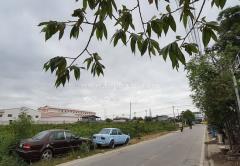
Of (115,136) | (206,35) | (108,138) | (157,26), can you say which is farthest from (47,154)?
(206,35)

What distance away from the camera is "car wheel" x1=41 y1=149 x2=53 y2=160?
Result: 52.4 feet

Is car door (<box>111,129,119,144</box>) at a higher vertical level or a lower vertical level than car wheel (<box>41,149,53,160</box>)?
higher

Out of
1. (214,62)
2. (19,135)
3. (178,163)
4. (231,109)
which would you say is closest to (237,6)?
(214,62)

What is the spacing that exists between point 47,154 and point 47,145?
1.54 feet

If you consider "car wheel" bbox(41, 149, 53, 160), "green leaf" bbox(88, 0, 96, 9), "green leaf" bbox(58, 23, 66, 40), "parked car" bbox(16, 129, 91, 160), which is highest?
"green leaf" bbox(88, 0, 96, 9)

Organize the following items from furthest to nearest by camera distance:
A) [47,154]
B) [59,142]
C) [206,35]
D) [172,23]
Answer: [59,142] → [47,154] → [172,23] → [206,35]

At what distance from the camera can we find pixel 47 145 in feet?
53.6

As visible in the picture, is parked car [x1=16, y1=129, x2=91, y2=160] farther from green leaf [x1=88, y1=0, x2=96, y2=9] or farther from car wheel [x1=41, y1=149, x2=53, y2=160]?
green leaf [x1=88, y1=0, x2=96, y2=9]

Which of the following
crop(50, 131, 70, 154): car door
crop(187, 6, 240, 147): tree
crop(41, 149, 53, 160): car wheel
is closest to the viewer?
crop(187, 6, 240, 147): tree

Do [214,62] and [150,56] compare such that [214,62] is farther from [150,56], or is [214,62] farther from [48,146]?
[150,56]

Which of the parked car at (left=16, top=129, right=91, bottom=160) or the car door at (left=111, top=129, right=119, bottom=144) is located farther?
the car door at (left=111, top=129, right=119, bottom=144)

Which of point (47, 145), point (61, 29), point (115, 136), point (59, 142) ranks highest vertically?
point (61, 29)

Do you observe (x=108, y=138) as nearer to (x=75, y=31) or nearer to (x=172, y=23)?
(x=75, y=31)

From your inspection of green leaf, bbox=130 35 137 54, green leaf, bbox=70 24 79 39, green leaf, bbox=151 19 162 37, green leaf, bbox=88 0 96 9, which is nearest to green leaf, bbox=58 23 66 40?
green leaf, bbox=70 24 79 39
